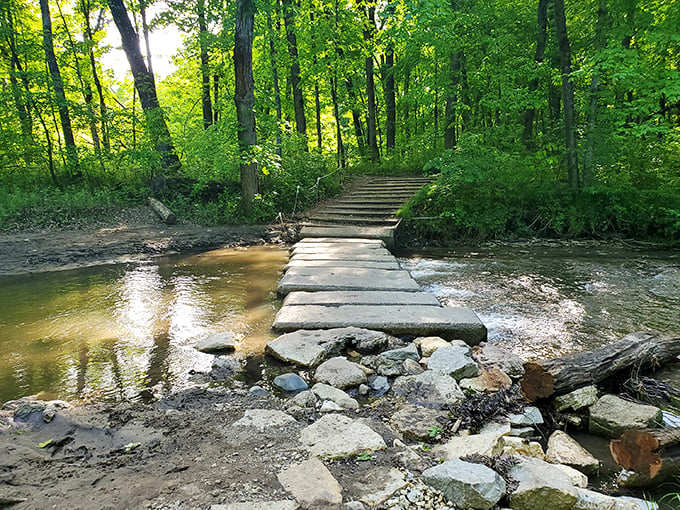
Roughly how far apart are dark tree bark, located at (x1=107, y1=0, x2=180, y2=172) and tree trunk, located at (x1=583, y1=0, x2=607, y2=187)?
11159mm

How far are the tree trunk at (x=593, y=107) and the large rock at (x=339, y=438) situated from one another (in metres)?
9.58

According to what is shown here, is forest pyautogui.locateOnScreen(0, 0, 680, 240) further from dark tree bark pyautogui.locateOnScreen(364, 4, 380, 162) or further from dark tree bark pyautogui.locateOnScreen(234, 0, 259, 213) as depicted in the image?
dark tree bark pyautogui.locateOnScreen(364, 4, 380, 162)

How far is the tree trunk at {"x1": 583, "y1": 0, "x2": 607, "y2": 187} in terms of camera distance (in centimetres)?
873

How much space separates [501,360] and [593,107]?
28.2 ft

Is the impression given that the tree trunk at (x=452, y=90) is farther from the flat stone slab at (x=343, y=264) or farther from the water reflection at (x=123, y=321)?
the water reflection at (x=123, y=321)

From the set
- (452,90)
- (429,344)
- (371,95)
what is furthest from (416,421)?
(371,95)

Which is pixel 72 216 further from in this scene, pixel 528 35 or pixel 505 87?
pixel 528 35

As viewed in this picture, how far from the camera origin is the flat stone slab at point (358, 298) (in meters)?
4.50

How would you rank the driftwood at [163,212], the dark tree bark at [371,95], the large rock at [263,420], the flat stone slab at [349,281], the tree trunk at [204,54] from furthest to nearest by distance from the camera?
1. the dark tree bark at [371,95]
2. the tree trunk at [204,54]
3. the driftwood at [163,212]
4. the flat stone slab at [349,281]
5. the large rock at [263,420]

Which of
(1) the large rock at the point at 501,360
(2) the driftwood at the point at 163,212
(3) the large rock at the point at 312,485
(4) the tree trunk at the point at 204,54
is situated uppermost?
(4) the tree trunk at the point at 204,54

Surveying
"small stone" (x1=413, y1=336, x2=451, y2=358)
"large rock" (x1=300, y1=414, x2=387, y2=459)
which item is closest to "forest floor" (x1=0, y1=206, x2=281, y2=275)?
"small stone" (x1=413, y1=336, x2=451, y2=358)

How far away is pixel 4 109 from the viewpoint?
10.6 m

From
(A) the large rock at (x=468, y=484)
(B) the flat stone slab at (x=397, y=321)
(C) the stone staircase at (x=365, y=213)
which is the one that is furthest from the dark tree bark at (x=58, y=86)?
(A) the large rock at (x=468, y=484)

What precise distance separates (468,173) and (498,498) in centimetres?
874
